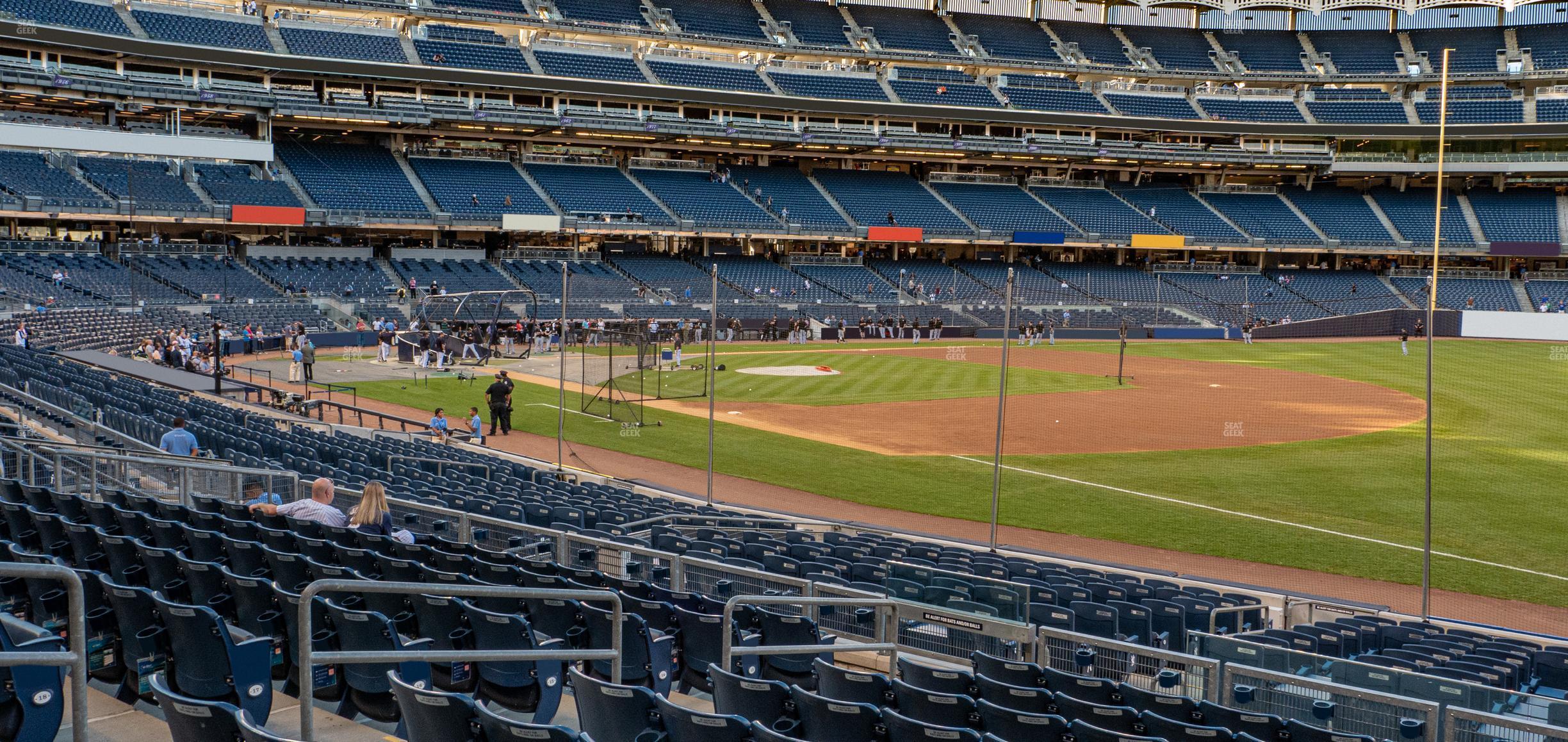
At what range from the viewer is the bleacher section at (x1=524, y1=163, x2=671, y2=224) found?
6744 cm

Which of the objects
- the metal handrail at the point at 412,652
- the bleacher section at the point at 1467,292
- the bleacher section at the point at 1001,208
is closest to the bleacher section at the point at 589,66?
the bleacher section at the point at 1001,208

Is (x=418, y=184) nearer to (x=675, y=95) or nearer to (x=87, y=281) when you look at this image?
(x=675, y=95)

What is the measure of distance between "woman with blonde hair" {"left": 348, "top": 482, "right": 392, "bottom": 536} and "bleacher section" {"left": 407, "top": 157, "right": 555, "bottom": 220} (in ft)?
180

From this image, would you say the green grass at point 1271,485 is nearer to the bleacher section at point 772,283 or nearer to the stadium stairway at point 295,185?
the stadium stairway at point 295,185

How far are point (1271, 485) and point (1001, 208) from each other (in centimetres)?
5479

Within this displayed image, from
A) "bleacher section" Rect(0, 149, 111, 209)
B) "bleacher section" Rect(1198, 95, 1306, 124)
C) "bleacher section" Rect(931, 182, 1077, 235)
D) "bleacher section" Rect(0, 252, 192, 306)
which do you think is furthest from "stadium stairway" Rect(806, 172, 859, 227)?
"bleacher section" Rect(0, 149, 111, 209)

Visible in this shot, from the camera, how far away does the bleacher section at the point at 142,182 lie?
174 feet

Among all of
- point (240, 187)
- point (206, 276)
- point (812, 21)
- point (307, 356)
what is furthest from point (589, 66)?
point (307, 356)

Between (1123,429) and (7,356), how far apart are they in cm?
2853

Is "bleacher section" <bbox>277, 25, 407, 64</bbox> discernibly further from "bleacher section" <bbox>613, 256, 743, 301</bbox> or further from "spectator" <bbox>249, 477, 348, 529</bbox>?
"spectator" <bbox>249, 477, 348, 529</bbox>

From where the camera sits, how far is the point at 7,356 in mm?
25859

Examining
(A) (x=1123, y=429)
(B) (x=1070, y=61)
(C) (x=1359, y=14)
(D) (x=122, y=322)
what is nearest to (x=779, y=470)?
(A) (x=1123, y=429)

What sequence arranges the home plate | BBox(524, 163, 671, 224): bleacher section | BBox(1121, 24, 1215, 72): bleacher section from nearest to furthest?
the home plate < BBox(524, 163, 671, 224): bleacher section < BBox(1121, 24, 1215, 72): bleacher section

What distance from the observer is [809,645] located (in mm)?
8289
